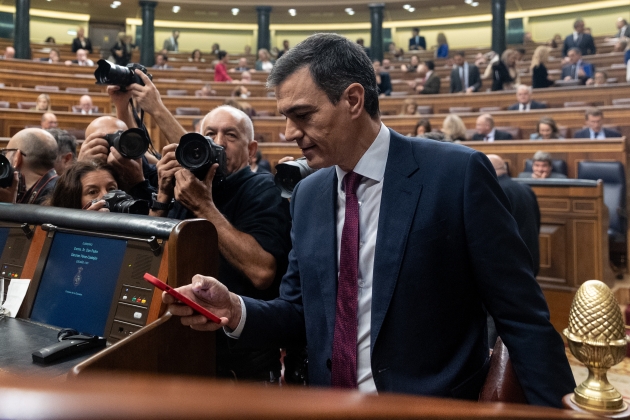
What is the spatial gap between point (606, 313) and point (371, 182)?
1.78 ft

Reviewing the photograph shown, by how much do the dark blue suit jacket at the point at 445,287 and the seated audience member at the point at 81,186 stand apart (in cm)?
78

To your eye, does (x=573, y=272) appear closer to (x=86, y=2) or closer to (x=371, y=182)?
(x=371, y=182)

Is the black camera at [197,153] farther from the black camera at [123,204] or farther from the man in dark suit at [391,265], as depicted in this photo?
the man in dark suit at [391,265]

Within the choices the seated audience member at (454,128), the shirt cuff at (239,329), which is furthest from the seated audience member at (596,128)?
the shirt cuff at (239,329)

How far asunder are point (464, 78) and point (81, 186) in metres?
6.74

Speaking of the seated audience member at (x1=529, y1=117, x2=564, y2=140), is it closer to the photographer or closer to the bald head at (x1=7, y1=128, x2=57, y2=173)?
the photographer

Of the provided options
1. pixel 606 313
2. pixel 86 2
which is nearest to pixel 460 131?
pixel 606 313

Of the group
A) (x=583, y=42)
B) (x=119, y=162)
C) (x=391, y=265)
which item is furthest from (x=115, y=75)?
(x=583, y=42)

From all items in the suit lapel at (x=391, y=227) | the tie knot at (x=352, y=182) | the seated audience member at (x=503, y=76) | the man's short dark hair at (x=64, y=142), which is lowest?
the suit lapel at (x=391, y=227)

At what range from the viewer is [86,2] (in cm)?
1330

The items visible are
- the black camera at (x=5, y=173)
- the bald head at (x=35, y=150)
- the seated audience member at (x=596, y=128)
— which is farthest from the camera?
the seated audience member at (x=596, y=128)

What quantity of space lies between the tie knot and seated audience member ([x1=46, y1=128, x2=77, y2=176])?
158cm

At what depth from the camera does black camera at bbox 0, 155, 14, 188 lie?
172 centimetres

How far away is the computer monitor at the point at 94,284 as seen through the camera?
3.59 feet
